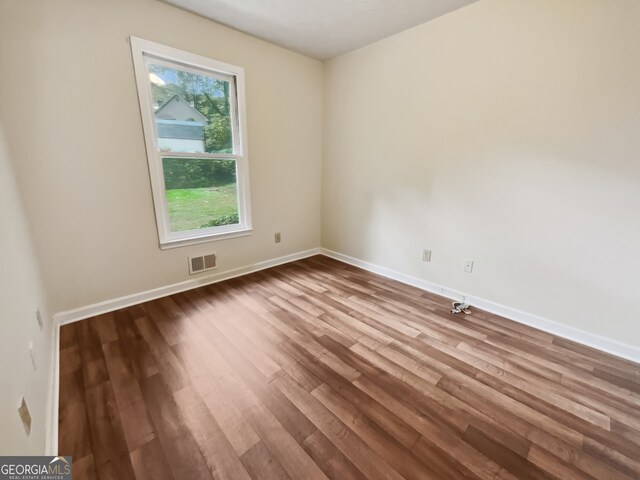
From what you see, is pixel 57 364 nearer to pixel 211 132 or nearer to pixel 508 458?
pixel 211 132

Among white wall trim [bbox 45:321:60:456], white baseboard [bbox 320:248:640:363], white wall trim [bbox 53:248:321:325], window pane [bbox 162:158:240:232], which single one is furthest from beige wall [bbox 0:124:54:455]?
white baseboard [bbox 320:248:640:363]

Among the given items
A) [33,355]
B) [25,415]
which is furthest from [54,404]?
[25,415]

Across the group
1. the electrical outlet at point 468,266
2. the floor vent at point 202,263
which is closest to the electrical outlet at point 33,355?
the floor vent at point 202,263

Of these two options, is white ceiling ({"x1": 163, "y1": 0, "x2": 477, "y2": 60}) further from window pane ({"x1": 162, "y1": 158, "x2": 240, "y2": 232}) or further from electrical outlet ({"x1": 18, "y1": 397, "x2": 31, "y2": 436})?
electrical outlet ({"x1": 18, "y1": 397, "x2": 31, "y2": 436})

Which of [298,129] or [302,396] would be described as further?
[298,129]

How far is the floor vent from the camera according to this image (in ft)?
9.07

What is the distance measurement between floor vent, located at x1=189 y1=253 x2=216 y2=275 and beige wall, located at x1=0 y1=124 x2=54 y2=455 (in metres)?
1.09

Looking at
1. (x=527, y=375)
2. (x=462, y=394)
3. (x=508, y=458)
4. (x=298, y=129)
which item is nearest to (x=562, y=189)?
(x=527, y=375)

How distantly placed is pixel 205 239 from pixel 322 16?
2340 millimetres

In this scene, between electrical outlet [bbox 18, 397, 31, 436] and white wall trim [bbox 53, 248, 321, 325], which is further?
white wall trim [bbox 53, 248, 321, 325]

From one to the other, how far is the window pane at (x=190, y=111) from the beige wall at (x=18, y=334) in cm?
107

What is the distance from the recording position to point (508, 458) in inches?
46.3

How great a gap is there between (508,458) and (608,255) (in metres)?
1.56

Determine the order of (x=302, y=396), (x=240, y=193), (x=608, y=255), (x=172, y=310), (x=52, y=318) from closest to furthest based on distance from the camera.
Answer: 1. (x=302, y=396)
2. (x=608, y=255)
3. (x=52, y=318)
4. (x=172, y=310)
5. (x=240, y=193)
